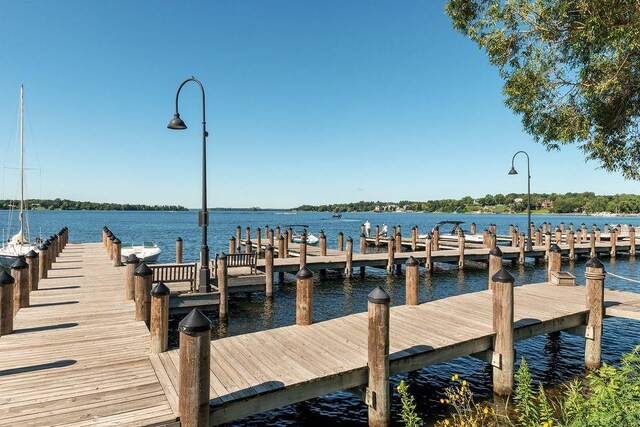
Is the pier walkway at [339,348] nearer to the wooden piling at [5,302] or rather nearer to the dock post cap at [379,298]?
the dock post cap at [379,298]

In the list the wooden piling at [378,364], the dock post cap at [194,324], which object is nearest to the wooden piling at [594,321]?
the wooden piling at [378,364]

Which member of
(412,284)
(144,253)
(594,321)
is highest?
(412,284)

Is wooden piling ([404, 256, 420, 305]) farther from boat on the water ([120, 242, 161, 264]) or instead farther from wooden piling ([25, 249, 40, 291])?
boat on the water ([120, 242, 161, 264])

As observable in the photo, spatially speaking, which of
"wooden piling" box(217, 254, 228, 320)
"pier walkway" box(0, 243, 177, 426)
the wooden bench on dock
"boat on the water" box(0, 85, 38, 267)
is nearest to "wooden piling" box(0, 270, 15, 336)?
"pier walkway" box(0, 243, 177, 426)

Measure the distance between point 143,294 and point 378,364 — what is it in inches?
230

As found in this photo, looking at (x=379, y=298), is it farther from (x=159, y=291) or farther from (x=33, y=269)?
(x=33, y=269)

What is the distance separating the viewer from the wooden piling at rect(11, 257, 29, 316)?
32.7 feet

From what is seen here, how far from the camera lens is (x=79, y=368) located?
21.1 ft

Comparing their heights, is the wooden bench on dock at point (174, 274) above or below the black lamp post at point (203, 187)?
below

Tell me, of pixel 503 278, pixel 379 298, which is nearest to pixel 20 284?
pixel 379 298

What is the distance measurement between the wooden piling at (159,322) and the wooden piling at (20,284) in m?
5.26

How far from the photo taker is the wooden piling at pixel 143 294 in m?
8.91

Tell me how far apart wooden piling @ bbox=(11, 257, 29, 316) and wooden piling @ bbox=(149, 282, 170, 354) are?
17.3 feet

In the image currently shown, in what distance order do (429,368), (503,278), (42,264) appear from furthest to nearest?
1. (42,264)
2. (429,368)
3. (503,278)
